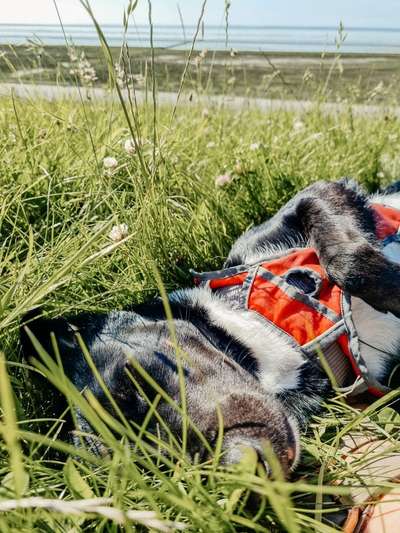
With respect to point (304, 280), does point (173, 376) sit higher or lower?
lower

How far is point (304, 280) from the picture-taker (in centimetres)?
227

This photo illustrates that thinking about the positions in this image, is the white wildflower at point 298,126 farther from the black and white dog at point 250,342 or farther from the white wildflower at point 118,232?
the white wildflower at point 118,232

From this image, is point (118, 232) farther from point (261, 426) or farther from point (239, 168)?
point (239, 168)

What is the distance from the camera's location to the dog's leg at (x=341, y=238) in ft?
7.09

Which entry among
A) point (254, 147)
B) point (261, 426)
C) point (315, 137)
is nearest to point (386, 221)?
point (254, 147)

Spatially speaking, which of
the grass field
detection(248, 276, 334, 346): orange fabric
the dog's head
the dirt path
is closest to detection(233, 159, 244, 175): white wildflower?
the grass field

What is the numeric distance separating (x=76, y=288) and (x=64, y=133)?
962mm

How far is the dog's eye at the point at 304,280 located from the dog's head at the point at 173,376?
35cm

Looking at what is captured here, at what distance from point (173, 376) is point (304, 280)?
0.68m

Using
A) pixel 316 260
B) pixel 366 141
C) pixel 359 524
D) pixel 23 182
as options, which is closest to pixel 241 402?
pixel 359 524

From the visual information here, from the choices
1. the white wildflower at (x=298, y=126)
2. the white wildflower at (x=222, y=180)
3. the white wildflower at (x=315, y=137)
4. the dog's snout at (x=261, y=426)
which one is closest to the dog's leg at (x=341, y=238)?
the white wildflower at (x=222, y=180)

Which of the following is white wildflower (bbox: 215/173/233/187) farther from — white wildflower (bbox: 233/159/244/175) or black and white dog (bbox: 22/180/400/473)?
black and white dog (bbox: 22/180/400/473)

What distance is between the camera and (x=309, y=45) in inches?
345

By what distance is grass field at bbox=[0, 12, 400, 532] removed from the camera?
1.14 metres
